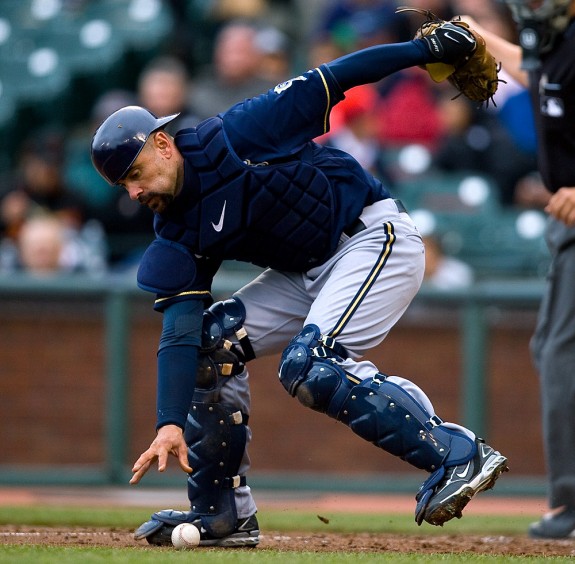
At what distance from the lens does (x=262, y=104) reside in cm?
424

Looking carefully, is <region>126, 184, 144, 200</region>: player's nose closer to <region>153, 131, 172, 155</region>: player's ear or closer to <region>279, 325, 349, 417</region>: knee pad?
<region>153, 131, 172, 155</region>: player's ear

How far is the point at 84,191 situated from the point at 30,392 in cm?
222

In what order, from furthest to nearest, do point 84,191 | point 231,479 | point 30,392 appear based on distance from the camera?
1. point 84,191
2. point 30,392
3. point 231,479

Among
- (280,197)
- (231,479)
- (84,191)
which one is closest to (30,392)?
(84,191)

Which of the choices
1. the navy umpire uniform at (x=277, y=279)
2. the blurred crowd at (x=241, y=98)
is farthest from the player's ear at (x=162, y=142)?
the blurred crowd at (x=241, y=98)

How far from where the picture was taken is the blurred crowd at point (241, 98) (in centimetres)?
839

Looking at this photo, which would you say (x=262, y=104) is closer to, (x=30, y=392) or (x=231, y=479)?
(x=231, y=479)

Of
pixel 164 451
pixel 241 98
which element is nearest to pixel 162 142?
pixel 164 451

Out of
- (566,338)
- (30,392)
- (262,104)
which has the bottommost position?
(30,392)

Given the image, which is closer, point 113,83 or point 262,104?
point 262,104

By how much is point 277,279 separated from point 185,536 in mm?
1030

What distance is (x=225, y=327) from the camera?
14.5 feet

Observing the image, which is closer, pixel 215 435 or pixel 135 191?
pixel 135 191

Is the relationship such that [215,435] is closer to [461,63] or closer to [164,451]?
[164,451]
